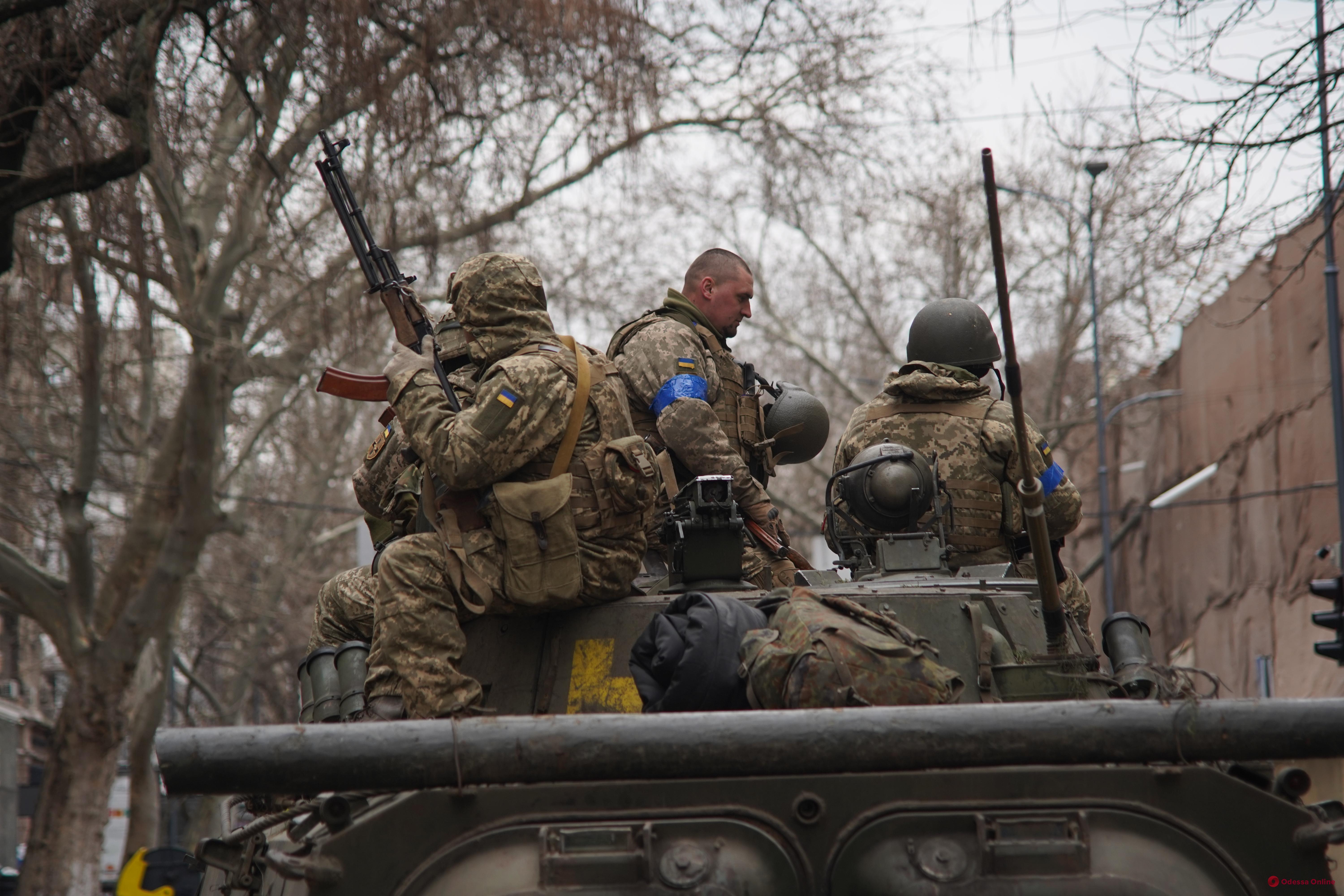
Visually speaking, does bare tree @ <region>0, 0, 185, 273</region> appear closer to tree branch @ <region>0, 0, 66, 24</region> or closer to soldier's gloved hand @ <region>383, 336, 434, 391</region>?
tree branch @ <region>0, 0, 66, 24</region>

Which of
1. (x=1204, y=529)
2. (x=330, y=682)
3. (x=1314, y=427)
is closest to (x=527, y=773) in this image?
(x=330, y=682)

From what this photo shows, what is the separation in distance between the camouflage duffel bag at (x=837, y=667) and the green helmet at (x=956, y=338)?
8.16 ft

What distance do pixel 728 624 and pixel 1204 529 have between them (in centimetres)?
2391

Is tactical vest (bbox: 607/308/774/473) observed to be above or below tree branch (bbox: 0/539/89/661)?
below

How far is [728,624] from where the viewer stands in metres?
3.97

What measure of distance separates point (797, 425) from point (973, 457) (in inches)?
32.1

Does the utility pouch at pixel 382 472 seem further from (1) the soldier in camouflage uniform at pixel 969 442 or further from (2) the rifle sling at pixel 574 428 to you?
(1) the soldier in camouflage uniform at pixel 969 442

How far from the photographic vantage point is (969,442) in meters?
5.82

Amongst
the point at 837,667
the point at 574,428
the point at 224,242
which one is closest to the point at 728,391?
the point at 574,428

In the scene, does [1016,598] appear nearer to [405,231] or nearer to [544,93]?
[544,93]

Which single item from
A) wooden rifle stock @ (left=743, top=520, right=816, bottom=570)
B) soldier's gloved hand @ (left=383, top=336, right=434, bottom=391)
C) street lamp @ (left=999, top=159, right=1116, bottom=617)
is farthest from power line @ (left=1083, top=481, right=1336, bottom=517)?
soldier's gloved hand @ (left=383, top=336, right=434, bottom=391)

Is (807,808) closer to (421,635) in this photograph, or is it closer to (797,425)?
(421,635)

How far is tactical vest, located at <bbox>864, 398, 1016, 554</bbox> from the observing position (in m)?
5.77

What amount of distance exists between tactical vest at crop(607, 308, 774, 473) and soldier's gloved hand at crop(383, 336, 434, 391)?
115cm
